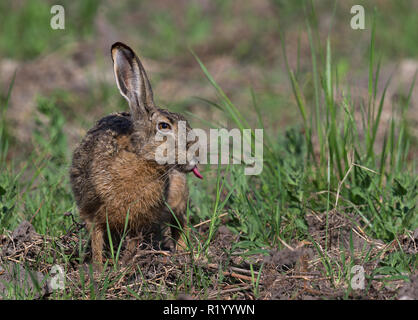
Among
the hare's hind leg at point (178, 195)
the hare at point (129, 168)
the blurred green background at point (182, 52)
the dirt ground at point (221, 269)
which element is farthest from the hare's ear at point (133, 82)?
the blurred green background at point (182, 52)

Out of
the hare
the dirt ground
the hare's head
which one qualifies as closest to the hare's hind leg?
the hare

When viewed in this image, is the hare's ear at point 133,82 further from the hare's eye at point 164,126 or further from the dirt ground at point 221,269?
the dirt ground at point 221,269

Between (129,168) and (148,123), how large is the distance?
0.30 m

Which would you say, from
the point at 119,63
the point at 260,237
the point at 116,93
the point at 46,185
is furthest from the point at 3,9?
the point at 260,237

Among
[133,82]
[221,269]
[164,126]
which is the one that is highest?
[133,82]

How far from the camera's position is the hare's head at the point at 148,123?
400 cm

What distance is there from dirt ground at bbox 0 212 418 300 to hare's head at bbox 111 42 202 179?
0.58 m

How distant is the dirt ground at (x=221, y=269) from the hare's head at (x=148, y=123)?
58 cm

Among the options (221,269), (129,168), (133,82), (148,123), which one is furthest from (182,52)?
(221,269)

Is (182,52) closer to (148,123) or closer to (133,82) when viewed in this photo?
(133,82)

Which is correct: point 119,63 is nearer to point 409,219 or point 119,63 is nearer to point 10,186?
point 10,186

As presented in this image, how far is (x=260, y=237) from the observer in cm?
416

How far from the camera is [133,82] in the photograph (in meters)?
4.18

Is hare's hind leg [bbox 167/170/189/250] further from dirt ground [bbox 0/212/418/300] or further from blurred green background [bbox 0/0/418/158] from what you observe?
blurred green background [bbox 0/0/418/158]
